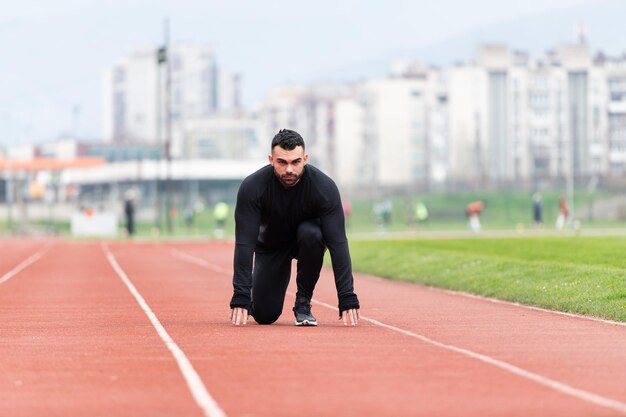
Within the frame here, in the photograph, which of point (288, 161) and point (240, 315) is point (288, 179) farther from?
point (240, 315)

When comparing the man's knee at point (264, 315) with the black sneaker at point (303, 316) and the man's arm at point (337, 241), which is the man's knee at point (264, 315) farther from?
the man's arm at point (337, 241)

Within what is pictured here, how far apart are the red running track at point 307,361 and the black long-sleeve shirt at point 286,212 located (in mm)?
552

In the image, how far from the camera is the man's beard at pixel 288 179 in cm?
1772

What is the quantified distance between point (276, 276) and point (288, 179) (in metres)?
1.36

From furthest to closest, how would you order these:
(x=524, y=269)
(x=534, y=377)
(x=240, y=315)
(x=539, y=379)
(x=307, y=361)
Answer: (x=524, y=269) → (x=240, y=315) → (x=307, y=361) → (x=534, y=377) → (x=539, y=379)

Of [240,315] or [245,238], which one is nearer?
[245,238]

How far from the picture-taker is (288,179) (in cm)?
1777

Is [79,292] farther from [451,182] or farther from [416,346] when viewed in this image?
[451,182]

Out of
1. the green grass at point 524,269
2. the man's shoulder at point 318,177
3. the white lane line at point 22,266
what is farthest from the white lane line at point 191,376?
the white lane line at point 22,266

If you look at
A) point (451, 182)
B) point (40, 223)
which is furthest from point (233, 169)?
point (40, 223)

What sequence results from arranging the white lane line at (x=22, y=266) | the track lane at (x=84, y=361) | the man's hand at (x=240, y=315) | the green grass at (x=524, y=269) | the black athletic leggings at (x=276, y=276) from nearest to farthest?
the track lane at (x=84, y=361), the man's hand at (x=240, y=315), the black athletic leggings at (x=276, y=276), the green grass at (x=524, y=269), the white lane line at (x=22, y=266)

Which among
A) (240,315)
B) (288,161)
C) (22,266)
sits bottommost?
(22,266)

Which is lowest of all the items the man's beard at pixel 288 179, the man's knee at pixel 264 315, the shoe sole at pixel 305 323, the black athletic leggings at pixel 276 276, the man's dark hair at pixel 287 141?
the shoe sole at pixel 305 323

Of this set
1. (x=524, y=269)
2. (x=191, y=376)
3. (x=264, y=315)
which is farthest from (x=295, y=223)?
(x=524, y=269)
